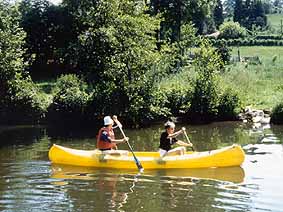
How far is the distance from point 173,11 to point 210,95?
1732 centimetres

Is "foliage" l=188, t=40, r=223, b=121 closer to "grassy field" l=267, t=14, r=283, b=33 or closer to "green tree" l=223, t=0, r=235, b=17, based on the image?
"grassy field" l=267, t=14, r=283, b=33

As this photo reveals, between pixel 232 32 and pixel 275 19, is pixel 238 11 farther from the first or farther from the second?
pixel 232 32

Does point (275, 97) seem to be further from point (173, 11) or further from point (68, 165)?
point (173, 11)

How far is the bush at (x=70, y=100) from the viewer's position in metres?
27.4

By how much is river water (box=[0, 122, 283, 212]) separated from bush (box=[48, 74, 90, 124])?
6.51 meters

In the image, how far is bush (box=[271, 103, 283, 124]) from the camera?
2491 cm

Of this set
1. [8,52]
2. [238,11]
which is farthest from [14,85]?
[238,11]

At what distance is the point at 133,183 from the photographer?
47.0 ft

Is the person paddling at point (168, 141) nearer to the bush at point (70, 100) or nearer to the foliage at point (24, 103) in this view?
the bush at point (70, 100)

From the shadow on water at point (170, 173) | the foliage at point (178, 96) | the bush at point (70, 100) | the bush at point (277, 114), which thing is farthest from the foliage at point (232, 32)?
the shadow on water at point (170, 173)

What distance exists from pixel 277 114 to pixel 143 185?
41.8 feet

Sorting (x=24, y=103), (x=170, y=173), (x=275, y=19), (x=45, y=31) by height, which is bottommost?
(x=170, y=173)

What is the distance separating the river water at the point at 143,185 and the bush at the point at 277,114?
14.3 feet

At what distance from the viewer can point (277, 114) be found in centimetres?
2509
